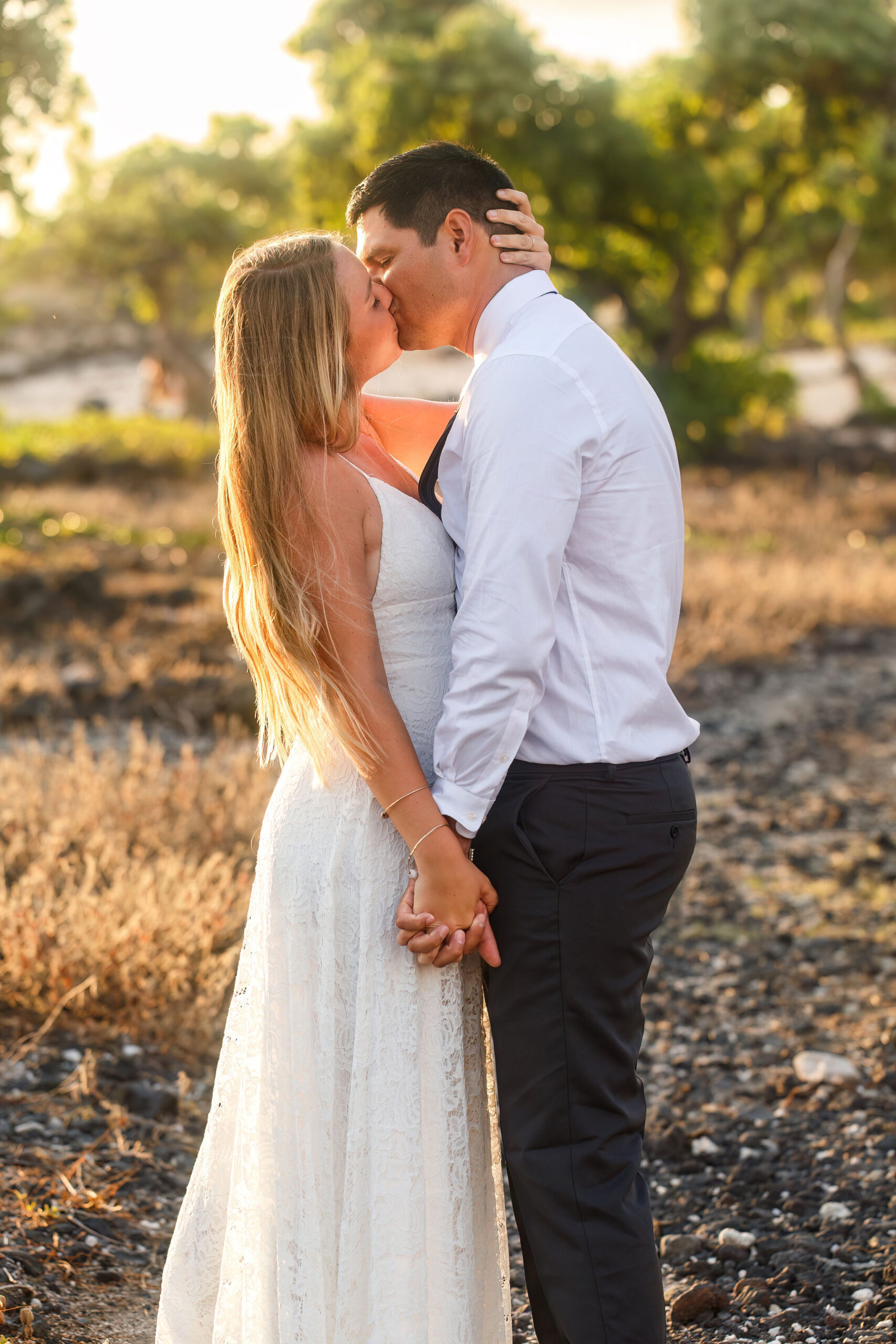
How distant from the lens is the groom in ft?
6.12

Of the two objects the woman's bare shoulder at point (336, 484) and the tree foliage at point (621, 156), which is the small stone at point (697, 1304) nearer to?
the woman's bare shoulder at point (336, 484)

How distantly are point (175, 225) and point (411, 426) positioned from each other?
22275 millimetres

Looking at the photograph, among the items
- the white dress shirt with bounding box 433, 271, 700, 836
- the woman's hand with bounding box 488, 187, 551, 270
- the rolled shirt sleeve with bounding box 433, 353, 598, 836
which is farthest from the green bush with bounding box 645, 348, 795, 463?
the rolled shirt sleeve with bounding box 433, 353, 598, 836

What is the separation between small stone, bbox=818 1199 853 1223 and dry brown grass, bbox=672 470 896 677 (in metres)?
5.27

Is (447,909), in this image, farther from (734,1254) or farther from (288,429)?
(734,1254)

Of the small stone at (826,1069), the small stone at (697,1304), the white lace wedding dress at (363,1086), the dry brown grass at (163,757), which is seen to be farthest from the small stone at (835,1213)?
the dry brown grass at (163,757)

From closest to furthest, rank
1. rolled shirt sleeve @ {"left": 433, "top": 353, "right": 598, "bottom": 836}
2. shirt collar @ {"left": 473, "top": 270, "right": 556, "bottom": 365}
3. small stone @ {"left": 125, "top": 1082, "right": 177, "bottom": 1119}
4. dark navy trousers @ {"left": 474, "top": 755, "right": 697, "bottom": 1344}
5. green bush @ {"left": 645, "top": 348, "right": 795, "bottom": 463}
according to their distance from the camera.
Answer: rolled shirt sleeve @ {"left": 433, "top": 353, "right": 598, "bottom": 836} → dark navy trousers @ {"left": 474, "top": 755, "right": 697, "bottom": 1344} → shirt collar @ {"left": 473, "top": 270, "right": 556, "bottom": 365} → small stone @ {"left": 125, "top": 1082, "right": 177, "bottom": 1119} → green bush @ {"left": 645, "top": 348, "right": 795, "bottom": 463}

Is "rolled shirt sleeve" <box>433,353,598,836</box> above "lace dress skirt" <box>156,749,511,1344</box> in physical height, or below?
above

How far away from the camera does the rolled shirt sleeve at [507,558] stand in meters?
1.84

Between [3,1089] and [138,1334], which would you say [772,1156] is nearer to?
[138,1334]

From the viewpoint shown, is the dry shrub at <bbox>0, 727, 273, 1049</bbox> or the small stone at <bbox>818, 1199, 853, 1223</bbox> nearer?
the small stone at <bbox>818, 1199, 853, 1223</bbox>

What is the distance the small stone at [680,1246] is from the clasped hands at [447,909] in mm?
1553

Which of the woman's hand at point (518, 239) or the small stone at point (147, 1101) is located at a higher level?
the woman's hand at point (518, 239)

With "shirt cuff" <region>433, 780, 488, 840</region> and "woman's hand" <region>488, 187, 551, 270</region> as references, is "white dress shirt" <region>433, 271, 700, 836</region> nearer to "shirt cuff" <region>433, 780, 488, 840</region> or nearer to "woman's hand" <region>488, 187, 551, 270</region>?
"shirt cuff" <region>433, 780, 488, 840</region>
